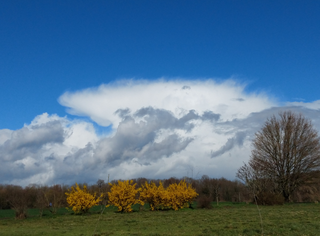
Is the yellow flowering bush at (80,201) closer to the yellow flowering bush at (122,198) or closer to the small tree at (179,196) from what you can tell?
the yellow flowering bush at (122,198)

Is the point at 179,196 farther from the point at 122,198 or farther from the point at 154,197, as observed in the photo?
the point at 122,198

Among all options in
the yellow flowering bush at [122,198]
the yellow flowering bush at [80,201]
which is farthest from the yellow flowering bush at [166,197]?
the yellow flowering bush at [80,201]

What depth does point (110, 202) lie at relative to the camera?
96.5 feet

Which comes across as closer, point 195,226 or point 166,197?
point 195,226

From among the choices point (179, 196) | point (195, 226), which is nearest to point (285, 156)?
point (179, 196)

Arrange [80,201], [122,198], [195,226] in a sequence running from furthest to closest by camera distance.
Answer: [122,198], [80,201], [195,226]

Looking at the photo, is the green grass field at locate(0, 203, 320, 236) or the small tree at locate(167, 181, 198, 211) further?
the small tree at locate(167, 181, 198, 211)

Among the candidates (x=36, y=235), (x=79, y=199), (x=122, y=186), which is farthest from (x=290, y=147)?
(x=36, y=235)

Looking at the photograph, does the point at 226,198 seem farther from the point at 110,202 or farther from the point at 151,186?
the point at 110,202

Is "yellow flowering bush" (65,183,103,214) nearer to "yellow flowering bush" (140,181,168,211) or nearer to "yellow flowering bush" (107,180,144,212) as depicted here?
"yellow flowering bush" (107,180,144,212)

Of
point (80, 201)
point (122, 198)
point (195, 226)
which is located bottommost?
point (195, 226)

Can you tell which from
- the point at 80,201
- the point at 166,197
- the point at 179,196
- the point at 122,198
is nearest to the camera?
the point at 80,201

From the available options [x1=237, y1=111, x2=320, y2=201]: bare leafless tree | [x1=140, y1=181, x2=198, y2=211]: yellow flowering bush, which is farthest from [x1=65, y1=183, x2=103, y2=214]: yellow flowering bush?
[x1=237, y1=111, x2=320, y2=201]: bare leafless tree

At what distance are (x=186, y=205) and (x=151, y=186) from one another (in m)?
4.57
